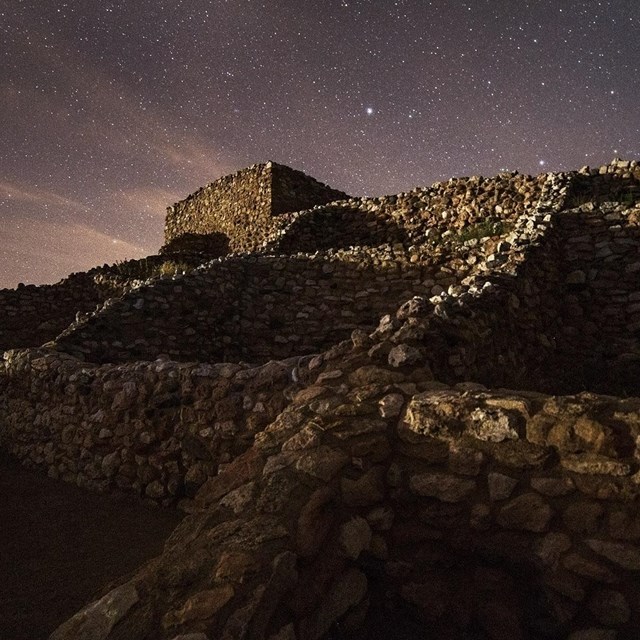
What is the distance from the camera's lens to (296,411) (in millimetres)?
3822

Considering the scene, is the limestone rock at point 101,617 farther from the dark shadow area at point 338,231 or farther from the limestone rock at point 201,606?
the dark shadow area at point 338,231

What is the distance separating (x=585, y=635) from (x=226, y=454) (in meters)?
3.41

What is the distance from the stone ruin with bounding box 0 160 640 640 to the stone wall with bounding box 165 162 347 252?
1001cm

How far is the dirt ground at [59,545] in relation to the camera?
3.80 metres

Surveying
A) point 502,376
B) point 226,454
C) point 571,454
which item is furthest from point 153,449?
point 571,454

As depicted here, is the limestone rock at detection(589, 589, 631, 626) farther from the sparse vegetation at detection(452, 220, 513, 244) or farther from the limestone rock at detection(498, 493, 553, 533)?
the sparse vegetation at detection(452, 220, 513, 244)

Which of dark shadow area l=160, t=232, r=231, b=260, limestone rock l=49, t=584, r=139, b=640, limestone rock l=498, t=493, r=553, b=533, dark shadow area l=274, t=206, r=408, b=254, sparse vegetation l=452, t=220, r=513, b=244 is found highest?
dark shadow area l=160, t=232, r=231, b=260

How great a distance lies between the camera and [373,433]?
335 cm

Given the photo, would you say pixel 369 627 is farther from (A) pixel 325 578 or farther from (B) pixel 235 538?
(B) pixel 235 538

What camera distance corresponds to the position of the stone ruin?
8.68ft

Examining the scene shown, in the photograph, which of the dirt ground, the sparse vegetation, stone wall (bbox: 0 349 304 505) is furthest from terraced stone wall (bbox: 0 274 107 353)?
the sparse vegetation

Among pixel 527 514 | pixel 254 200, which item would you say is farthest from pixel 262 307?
pixel 254 200

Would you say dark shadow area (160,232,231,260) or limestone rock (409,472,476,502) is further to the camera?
dark shadow area (160,232,231,260)

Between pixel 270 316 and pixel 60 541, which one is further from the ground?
pixel 270 316
